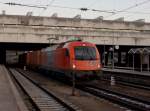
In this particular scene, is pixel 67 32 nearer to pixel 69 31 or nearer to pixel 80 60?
pixel 69 31

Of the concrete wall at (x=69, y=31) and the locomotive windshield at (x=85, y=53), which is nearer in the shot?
the locomotive windshield at (x=85, y=53)

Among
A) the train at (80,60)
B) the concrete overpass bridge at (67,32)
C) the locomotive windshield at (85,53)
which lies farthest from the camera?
the concrete overpass bridge at (67,32)

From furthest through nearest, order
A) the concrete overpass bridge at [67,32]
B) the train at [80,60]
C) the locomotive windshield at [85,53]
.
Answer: the concrete overpass bridge at [67,32] < the locomotive windshield at [85,53] < the train at [80,60]

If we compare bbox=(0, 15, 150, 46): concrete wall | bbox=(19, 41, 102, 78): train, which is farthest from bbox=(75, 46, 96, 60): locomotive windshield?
bbox=(0, 15, 150, 46): concrete wall

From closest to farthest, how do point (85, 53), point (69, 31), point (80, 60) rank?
point (80, 60) < point (85, 53) < point (69, 31)

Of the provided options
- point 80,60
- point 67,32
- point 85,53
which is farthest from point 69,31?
point 80,60

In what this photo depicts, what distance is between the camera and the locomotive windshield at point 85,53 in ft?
85.7

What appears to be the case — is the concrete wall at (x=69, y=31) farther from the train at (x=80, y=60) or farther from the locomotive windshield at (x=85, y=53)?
the locomotive windshield at (x=85, y=53)

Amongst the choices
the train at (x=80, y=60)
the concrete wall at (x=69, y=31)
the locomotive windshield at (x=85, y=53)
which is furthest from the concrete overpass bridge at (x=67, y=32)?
the locomotive windshield at (x=85, y=53)

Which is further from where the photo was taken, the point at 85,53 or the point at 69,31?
the point at 69,31

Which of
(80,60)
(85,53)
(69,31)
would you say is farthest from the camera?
(69,31)

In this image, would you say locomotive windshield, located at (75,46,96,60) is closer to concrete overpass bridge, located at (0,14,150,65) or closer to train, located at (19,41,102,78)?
train, located at (19,41,102,78)

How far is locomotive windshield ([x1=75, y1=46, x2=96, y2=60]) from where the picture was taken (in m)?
26.1

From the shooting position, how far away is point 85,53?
26.4m
